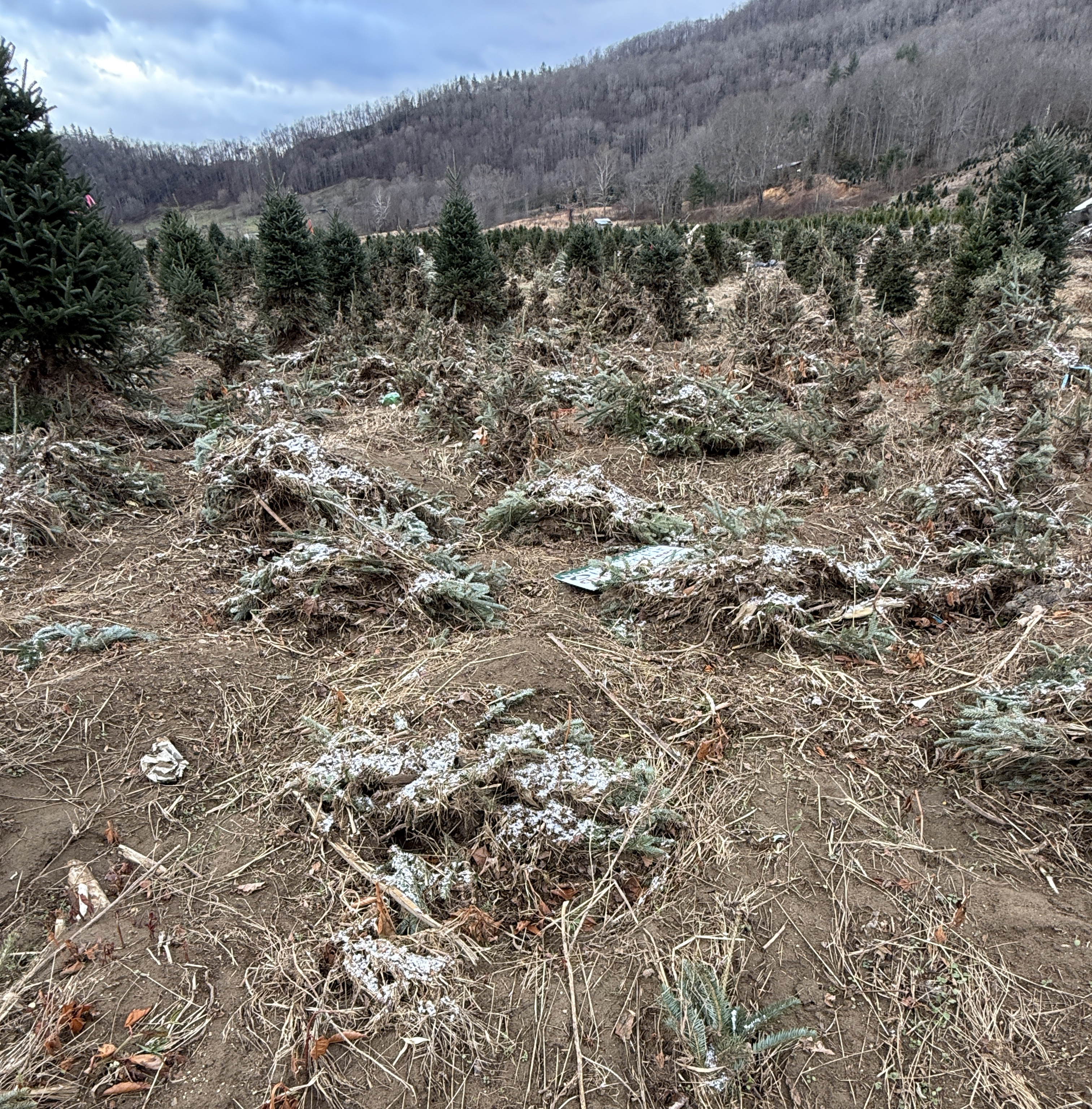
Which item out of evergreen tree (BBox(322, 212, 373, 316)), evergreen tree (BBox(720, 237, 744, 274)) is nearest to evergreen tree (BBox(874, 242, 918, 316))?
evergreen tree (BBox(720, 237, 744, 274))

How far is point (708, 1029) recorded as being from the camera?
1.63 m

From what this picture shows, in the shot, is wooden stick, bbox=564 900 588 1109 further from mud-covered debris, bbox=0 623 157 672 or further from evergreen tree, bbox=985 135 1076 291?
evergreen tree, bbox=985 135 1076 291

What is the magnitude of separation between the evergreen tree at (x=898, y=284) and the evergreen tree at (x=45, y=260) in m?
10.7

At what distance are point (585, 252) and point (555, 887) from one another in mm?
11645

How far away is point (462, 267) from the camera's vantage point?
10.7 meters

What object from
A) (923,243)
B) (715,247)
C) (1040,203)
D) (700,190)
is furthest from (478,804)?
(700,190)

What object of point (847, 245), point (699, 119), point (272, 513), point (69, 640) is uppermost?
point (699, 119)

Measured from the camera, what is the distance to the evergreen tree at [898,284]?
10.6 m

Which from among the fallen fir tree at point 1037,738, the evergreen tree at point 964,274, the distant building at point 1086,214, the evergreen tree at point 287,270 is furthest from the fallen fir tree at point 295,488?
the distant building at point 1086,214

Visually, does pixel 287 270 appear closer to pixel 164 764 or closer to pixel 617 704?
pixel 164 764

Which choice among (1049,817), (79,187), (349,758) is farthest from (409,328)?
(1049,817)

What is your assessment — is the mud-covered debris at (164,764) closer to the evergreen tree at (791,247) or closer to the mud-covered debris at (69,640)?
the mud-covered debris at (69,640)

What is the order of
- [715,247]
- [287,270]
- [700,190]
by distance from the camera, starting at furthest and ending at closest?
[700,190] → [715,247] → [287,270]

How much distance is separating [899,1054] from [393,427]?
21.4ft
